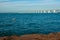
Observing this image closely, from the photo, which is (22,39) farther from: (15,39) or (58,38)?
(58,38)

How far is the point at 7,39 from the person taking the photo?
56.6ft

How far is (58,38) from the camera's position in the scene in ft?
55.0

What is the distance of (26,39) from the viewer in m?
17.1

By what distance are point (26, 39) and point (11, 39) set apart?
121 centimetres

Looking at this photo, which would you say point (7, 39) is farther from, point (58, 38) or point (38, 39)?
point (58, 38)

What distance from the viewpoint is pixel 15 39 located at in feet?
56.1

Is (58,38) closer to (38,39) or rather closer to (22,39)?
(38,39)

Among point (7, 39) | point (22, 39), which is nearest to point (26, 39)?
point (22, 39)

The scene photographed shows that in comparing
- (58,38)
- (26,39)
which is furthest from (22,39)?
(58,38)

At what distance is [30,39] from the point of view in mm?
17234

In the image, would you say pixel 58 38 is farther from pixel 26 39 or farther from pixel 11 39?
pixel 11 39

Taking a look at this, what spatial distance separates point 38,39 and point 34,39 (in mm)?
392

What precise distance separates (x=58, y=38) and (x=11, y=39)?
3.76 meters

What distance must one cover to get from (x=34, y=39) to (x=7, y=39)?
2.20 meters
